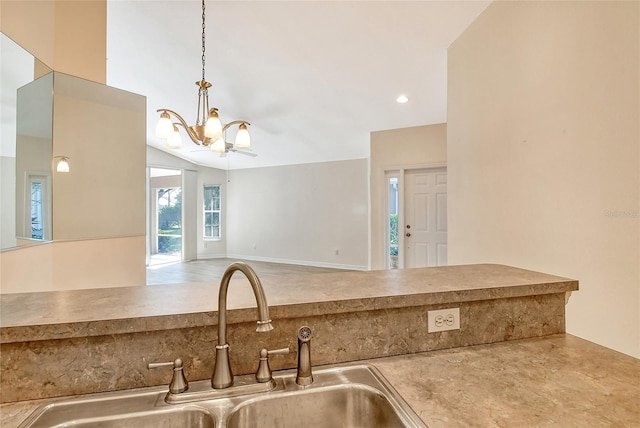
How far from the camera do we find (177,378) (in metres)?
0.77

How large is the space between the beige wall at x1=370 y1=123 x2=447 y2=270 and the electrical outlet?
3.81m

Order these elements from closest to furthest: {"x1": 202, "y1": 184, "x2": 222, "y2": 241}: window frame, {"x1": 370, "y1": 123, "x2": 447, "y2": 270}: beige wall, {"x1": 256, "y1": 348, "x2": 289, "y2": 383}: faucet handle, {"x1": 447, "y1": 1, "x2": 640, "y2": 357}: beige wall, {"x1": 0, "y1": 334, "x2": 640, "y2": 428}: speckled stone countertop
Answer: {"x1": 0, "y1": 334, "x2": 640, "y2": 428}: speckled stone countertop < {"x1": 256, "y1": 348, "x2": 289, "y2": 383}: faucet handle < {"x1": 447, "y1": 1, "x2": 640, "y2": 357}: beige wall < {"x1": 370, "y1": 123, "x2": 447, "y2": 270}: beige wall < {"x1": 202, "y1": 184, "x2": 222, "y2": 241}: window frame

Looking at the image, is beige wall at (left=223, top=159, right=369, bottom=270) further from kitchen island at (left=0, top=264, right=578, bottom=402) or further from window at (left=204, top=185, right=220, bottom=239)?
kitchen island at (left=0, top=264, right=578, bottom=402)

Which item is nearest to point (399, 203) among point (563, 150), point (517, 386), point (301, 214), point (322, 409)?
point (301, 214)

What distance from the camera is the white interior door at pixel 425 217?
4.52 metres

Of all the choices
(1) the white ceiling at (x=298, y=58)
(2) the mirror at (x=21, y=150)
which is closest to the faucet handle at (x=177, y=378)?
(2) the mirror at (x=21, y=150)

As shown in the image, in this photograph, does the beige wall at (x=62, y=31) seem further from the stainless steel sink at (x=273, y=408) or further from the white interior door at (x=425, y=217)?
the white interior door at (x=425, y=217)

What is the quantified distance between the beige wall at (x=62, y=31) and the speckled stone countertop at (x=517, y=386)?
7.33 feet

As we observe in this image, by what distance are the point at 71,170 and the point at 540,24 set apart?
3.34 metres

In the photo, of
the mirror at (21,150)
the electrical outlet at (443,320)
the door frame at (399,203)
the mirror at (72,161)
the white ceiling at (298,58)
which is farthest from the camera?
the door frame at (399,203)

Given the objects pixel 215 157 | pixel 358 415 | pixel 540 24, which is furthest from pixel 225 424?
pixel 215 157

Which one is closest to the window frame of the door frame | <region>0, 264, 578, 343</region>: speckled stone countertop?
the door frame

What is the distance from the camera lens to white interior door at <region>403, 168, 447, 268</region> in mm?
4516

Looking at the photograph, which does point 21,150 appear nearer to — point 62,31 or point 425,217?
point 62,31
